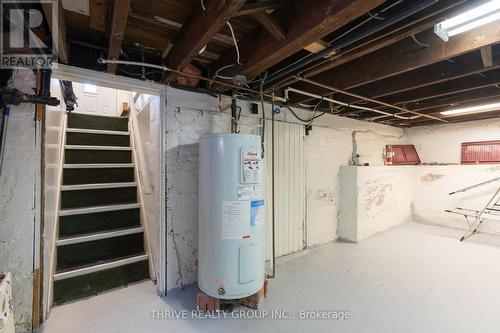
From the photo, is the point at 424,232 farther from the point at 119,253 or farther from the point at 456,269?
the point at 119,253

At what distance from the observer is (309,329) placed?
1.69 meters

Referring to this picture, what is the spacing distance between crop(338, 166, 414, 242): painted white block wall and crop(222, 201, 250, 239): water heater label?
2.39 meters

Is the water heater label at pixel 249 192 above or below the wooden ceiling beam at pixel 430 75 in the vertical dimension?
below

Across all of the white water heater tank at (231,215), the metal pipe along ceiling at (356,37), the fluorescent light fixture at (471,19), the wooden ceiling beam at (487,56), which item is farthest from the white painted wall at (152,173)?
the wooden ceiling beam at (487,56)

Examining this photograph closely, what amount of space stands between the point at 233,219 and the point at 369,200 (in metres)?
2.86

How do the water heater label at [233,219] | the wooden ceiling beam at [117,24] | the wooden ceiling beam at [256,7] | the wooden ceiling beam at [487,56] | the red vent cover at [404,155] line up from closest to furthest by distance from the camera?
the wooden ceiling beam at [117,24]
the wooden ceiling beam at [256,7]
the wooden ceiling beam at [487,56]
the water heater label at [233,219]
the red vent cover at [404,155]

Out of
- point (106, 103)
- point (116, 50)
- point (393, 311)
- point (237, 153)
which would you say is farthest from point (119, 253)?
point (106, 103)

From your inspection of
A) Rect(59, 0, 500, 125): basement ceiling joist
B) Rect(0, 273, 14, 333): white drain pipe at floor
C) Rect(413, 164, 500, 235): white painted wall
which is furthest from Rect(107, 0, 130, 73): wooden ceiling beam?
Rect(413, 164, 500, 235): white painted wall

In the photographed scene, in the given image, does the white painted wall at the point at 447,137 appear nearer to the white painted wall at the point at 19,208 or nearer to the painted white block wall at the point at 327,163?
the painted white block wall at the point at 327,163

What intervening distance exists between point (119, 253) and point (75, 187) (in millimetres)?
877

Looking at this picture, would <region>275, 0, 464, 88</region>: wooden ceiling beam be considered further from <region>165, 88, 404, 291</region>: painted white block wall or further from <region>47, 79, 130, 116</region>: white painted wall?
<region>47, 79, 130, 116</region>: white painted wall

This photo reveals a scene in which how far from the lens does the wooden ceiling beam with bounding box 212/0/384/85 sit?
1126mm

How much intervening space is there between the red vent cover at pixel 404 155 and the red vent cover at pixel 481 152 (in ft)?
2.51

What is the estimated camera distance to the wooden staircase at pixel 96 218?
212 cm
